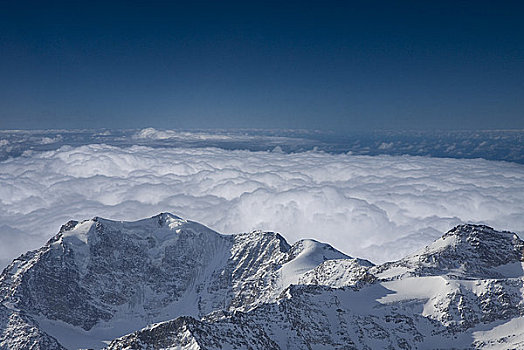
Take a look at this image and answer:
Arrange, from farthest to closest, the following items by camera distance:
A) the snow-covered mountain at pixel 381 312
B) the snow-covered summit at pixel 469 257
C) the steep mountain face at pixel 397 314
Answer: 1. the snow-covered summit at pixel 469 257
2. the steep mountain face at pixel 397 314
3. the snow-covered mountain at pixel 381 312

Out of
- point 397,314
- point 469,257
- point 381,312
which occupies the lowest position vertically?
point 397,314

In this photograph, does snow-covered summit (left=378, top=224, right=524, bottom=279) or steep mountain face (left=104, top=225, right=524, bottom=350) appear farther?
snow-covered summit (left=378, top=224, right=524, bottom=279)

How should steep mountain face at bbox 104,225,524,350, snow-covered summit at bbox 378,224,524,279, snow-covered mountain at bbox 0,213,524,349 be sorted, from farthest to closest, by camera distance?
snow-covered summit at bbox 378,224,524,279 → steep mountain face at bbox 104,225,524,350 → snow-covered mountain at bbox 0,213,524,349

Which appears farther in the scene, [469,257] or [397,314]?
[469,257]

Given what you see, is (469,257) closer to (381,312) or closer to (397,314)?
(397,314)

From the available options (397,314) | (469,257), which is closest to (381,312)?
(397,314)

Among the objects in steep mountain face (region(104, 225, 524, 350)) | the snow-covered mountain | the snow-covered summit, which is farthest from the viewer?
the snow-covered summit

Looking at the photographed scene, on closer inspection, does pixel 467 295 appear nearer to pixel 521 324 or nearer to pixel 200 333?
pixel 521 324

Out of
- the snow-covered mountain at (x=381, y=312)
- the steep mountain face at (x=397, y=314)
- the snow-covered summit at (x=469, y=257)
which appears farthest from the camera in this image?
the snow-covered summit at (x=469, y=257)

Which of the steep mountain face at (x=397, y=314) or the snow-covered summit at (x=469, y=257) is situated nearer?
the steep mountain face at (x=397, y=314)

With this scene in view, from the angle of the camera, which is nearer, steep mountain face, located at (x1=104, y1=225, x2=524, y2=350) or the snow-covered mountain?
the snow-covered mountain

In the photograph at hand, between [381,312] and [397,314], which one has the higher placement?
[381,312]
